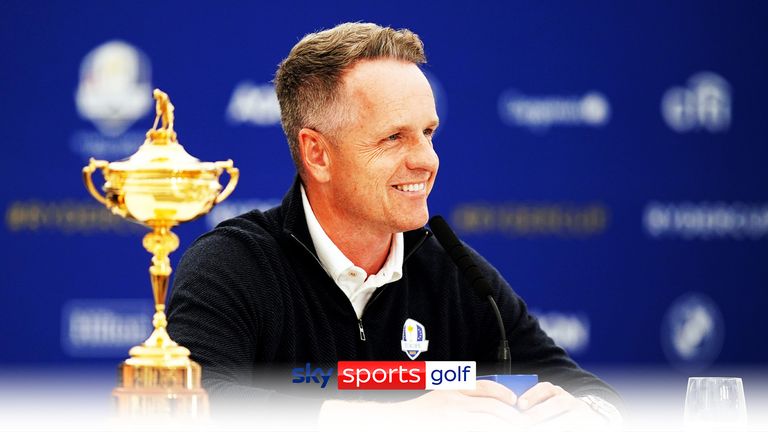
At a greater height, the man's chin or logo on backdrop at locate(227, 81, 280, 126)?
logo on backdrop at locate(227, 81, 280, 126)

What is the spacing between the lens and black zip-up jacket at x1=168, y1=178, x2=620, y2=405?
6.46 ft

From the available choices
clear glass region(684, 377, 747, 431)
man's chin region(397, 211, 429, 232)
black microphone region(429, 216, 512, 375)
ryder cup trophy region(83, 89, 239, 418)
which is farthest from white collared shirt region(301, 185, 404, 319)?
ryder cup trophy region(83, 89, 239, 418)

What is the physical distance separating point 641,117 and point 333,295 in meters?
2.01

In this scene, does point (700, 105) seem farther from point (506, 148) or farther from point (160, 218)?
point (160, 218)

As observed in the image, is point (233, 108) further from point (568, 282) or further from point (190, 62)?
point (568, 282)

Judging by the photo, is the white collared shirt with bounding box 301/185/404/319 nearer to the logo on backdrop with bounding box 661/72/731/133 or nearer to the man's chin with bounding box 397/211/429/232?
the man's chin with bounding box 397/211/429/232

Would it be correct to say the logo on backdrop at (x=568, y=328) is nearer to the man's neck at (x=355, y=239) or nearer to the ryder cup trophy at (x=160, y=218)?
the man's neck at (x=355, y=239)

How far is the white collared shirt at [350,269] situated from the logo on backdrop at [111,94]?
1.56m

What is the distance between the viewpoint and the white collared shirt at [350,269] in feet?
7.29

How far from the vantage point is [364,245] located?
7.41ft

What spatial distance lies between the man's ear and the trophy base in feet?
3.39

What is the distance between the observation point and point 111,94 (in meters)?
3.71

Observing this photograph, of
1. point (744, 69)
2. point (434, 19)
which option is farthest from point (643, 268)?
point (434, 19)

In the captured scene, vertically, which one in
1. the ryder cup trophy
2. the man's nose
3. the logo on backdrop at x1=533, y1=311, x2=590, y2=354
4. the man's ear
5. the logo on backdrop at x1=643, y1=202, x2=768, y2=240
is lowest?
the ryder cup trophy
